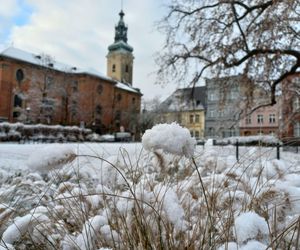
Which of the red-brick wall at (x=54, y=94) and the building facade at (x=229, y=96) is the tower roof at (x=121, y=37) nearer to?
the red-brick wall at (x=54, y=94)

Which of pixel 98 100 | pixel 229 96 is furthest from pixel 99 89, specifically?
pixel 229 96

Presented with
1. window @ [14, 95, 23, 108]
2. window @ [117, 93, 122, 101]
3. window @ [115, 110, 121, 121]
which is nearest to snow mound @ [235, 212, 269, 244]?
window @ [14, 95, 23, 108]

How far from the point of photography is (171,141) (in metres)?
0.74

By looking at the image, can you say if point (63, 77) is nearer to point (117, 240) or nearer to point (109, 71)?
point (109, 71)

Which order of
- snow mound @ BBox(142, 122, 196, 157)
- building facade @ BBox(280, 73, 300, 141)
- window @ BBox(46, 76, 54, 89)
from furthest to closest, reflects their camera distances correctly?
window @ BBox(46, 76, 54, 89), building facade @ BBox(280, 73, 300, 141), snow mound @ BBox(142, 122, 196, 157)

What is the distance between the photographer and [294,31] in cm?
843

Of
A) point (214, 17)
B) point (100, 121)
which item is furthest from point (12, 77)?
point (214, 17)

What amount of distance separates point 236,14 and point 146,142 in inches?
396

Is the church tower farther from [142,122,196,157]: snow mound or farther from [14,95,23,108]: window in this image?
[142,122,196,157]: snow mound

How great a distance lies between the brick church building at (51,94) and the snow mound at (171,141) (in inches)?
1142

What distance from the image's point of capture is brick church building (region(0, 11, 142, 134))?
33.5m

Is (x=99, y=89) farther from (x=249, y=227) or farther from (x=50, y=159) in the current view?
(x=249, y=227)

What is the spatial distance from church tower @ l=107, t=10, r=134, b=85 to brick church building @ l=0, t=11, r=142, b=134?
13209 millimetres

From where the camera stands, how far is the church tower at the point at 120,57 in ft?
192
